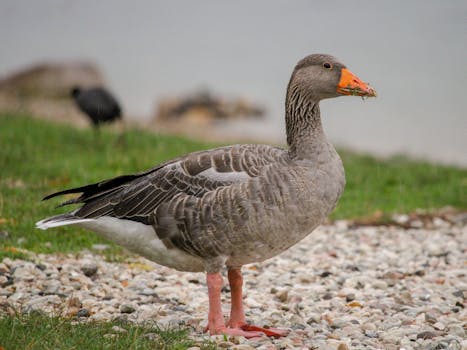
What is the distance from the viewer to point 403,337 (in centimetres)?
638

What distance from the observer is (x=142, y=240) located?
6422 mm

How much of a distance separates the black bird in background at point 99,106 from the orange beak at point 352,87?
881 cm

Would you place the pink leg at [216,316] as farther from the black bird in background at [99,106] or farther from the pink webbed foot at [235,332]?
the black bird in background at [99,106]

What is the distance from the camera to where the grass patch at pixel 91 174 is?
9102 millimetres

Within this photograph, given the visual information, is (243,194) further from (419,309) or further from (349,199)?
(349,199)

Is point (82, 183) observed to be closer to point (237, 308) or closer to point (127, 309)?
point (127, 309)

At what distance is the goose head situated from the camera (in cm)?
651

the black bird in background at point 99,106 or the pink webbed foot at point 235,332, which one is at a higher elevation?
the black bird in background at point 99,106

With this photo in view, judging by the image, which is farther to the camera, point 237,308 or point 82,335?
point 237,308

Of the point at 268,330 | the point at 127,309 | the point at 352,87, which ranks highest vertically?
the point at 352,87

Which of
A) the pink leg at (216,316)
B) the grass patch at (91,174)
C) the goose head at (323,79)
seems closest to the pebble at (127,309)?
the pink leg at (216,316)

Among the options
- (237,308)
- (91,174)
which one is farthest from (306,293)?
(91,174)

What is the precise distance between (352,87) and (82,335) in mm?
3191

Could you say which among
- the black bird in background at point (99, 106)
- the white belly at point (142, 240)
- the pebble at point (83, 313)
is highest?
the black bird in background at point (99, 106)
